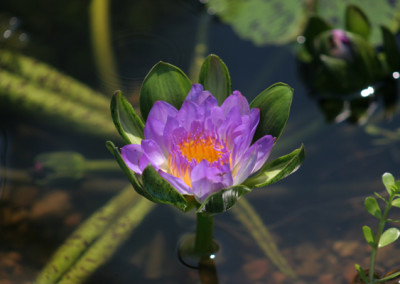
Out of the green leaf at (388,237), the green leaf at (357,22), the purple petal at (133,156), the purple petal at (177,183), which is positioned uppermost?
the green leaf at (357,22)

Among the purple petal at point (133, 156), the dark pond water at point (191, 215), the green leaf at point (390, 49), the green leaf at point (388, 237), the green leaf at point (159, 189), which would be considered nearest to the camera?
the green leaf at point (159, 189)

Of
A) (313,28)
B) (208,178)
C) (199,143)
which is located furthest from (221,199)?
(313,28)

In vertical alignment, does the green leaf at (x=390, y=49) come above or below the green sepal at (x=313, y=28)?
below

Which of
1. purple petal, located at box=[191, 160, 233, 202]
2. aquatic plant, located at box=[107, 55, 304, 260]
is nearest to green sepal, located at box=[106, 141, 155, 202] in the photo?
aquatic plant, located at box=[107, 55, 304, 260]

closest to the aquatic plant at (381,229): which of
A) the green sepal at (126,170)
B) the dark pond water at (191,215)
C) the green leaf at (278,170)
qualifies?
the dark pond water at (191,215)

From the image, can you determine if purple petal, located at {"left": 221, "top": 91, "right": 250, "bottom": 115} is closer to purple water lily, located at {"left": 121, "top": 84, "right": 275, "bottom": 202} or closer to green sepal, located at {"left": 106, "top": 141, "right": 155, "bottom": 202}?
purple water lily, located at {"left": 121, "top": 84, "right": 275, "bottom": 202}

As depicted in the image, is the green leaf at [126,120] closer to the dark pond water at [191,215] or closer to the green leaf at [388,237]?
the dark pond water at [191,215]

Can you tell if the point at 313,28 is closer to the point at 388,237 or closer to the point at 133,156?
the point at 388,237

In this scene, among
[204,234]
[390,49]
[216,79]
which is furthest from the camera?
[390,49]
